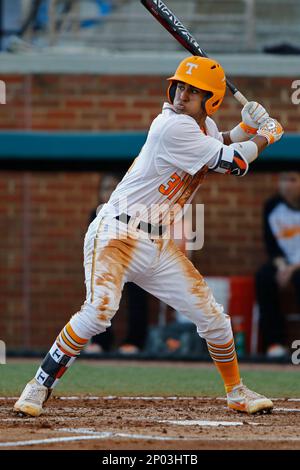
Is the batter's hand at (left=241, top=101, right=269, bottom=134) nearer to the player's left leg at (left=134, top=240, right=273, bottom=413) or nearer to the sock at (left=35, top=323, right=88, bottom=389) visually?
the player's left leg at (left=134, top=240, right=273, bottom=413)

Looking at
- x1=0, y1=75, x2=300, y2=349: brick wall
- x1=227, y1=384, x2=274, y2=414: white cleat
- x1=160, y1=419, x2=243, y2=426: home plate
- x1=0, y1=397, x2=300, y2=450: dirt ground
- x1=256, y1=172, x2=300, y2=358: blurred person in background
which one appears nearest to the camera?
x1=0, y1=397, x2=300, y2=450: dirt ground

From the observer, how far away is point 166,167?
640 cm

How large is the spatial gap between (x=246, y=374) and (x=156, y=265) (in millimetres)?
3266

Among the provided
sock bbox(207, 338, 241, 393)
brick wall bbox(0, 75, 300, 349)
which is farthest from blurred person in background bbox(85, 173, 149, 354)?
sock bbox(207, 338, 241, 393)

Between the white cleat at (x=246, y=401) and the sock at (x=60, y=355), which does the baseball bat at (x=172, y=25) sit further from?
the sock at (x=60, y=355)

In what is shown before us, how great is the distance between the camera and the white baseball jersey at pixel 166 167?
A: 6320 millimetres

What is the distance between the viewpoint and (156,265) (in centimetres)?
641

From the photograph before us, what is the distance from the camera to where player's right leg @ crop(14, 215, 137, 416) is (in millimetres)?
6184

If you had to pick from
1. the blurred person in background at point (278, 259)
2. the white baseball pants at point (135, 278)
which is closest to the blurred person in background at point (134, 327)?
the blurred person in background at point (278, 259)

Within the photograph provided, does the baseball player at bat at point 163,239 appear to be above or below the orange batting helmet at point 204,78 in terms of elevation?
below

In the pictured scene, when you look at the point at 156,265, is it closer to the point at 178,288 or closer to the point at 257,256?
the point at 178,288

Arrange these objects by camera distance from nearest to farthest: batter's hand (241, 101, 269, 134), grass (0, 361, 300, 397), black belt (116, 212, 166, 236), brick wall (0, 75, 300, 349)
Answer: black belt (116, 212, 166, 236), batter's hand (241, 101, 269, 134), grass (0, 361, 300, 397), brick wall (0, 75, 300, 349)

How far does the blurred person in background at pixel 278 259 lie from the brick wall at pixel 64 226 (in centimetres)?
81

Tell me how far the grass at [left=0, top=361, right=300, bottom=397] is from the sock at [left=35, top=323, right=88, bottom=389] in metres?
1.22
